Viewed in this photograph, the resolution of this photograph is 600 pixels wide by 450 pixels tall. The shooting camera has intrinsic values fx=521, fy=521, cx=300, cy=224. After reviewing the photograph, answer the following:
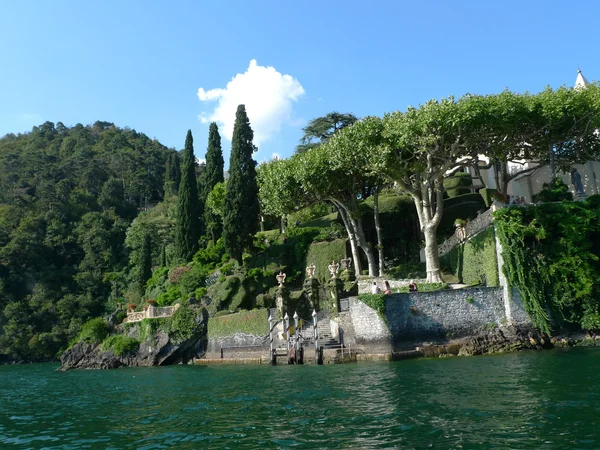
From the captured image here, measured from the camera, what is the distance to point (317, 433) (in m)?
10.7

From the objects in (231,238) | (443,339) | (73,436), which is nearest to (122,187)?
(231,238)

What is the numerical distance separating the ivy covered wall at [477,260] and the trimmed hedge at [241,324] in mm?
12722

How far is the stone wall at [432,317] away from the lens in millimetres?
27422

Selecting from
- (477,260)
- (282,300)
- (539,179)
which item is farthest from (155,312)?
(539,179)

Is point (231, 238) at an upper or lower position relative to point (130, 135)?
lower

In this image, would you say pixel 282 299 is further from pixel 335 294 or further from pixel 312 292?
pixel 335 294

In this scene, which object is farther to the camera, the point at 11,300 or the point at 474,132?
the point at 11,300

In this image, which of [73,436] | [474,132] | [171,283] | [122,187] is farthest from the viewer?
[122,187]

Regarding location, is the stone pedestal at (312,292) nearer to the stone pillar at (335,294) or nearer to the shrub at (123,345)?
the stone pillar at (335,294)

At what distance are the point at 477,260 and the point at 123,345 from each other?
87.4 ft

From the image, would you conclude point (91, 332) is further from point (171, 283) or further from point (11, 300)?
point (11, 300)

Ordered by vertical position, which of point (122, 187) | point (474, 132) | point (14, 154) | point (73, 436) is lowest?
point (73, 436)

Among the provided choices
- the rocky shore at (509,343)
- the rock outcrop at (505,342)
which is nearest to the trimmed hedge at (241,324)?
the rocky shore at (509,343)

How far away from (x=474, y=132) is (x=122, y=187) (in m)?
75.7
